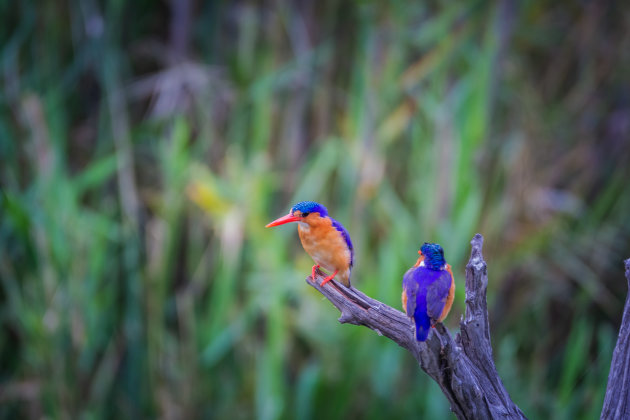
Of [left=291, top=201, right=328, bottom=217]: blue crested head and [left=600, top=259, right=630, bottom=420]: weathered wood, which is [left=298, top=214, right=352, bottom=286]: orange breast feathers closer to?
[left=291, top=201, right=328, bottom=217]: blue crested head

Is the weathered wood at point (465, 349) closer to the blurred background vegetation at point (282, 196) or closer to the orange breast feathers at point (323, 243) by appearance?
the orange breast feathers at point (323, 243)

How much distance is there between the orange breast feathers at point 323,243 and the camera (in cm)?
54

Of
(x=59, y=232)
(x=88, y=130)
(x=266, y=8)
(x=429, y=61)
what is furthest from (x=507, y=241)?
(x=88, y=130)

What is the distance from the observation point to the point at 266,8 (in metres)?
1.91

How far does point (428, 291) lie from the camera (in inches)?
17.7

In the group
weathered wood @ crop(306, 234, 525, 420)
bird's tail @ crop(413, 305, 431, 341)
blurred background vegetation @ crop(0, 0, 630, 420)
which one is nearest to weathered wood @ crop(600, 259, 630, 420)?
weathered wood @ crop(306, 234, 525, 420)

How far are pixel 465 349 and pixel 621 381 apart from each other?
0.13 meters

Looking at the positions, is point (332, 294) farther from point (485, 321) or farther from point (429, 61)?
point (429, 61)

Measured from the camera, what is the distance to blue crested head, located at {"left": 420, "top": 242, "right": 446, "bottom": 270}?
1.53 feet

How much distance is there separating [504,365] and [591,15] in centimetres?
110

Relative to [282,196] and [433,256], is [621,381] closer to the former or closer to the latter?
[433,256]

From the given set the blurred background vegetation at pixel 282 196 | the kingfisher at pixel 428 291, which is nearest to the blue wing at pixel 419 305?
the kingfisher at pixel 428 291

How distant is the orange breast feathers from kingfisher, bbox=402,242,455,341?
0.10 m

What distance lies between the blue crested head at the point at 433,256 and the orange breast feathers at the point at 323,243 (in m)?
0.10
